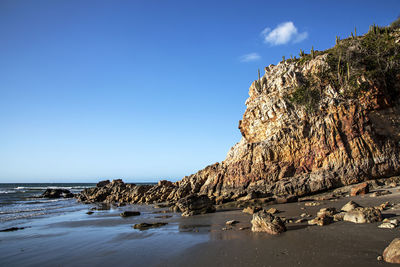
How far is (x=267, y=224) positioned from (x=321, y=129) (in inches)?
744

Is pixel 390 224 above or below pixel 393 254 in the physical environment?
below

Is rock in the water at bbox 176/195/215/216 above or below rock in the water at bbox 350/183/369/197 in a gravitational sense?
below

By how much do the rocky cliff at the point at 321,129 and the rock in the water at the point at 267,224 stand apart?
12406mm

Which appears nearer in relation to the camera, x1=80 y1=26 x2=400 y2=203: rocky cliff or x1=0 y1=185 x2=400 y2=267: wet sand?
x1=0 y1=185 x2=400 y2=267: wet sand

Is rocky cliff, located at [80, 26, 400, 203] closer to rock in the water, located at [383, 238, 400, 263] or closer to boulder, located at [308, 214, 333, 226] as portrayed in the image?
boulder, located at [308, 214, 333, 226]

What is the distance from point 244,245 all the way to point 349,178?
18.8m

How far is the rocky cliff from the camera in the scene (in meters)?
23.0

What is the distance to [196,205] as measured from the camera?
1984 centimetres

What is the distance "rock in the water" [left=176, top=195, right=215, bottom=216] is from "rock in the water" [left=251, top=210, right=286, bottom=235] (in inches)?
347

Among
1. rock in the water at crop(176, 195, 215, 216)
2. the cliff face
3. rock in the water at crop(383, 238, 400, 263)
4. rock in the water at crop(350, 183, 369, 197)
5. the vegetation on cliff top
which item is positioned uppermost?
the vegetation on cliff top

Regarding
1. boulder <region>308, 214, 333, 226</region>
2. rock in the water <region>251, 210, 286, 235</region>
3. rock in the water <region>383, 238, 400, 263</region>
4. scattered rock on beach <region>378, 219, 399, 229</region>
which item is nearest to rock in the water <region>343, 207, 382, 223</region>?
boulder <region>308, 214, 333, 226</region>

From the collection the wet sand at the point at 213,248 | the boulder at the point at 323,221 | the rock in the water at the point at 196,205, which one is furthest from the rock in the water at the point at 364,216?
the rock in the water at the point at 196,205

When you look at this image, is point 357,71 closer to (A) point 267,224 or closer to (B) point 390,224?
(B) point 390,224

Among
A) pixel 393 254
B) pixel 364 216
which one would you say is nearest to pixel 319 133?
pixel 364 216
